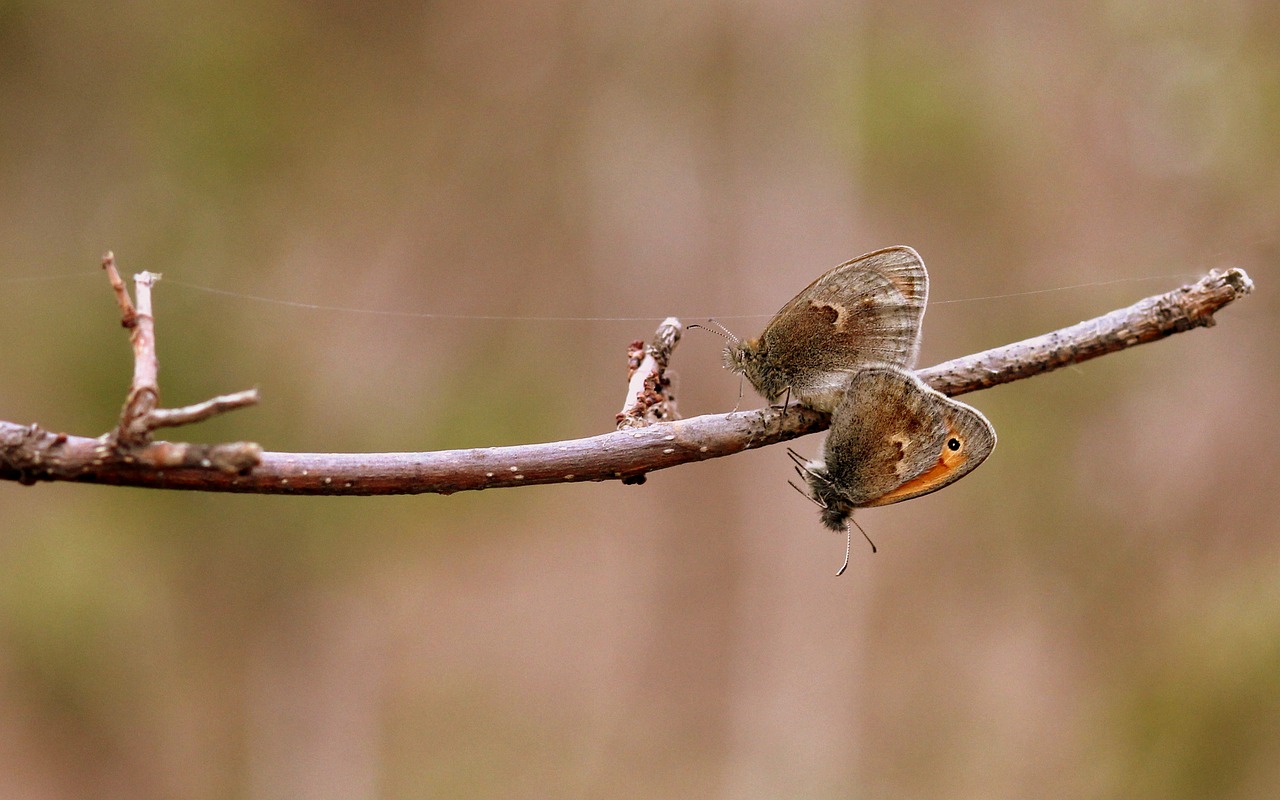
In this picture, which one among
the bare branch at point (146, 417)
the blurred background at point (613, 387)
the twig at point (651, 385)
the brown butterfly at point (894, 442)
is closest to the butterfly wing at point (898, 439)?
the brown butterfly at point (894, 442)

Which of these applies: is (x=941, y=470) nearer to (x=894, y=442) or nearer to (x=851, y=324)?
(x=894, y=442)

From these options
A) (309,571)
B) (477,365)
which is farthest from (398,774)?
(477,365)

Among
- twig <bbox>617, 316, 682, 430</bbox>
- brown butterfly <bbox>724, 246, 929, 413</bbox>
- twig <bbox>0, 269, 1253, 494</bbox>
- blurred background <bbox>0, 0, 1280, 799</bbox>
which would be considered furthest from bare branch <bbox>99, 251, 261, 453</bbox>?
blurred background <bbox>0, 0, 1280, 799</bbox>

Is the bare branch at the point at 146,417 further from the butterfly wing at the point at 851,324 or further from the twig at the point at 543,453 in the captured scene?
the butterfly wing at the point at 851,324

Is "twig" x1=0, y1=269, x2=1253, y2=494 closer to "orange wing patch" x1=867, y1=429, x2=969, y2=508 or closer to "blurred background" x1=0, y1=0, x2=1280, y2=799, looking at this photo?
"orange wing patch" x1=867, y1=429, x2=969, y2=508

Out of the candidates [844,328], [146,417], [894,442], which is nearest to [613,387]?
[844,328]

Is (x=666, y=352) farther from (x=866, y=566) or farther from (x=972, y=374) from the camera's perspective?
(x=866, y=566)
